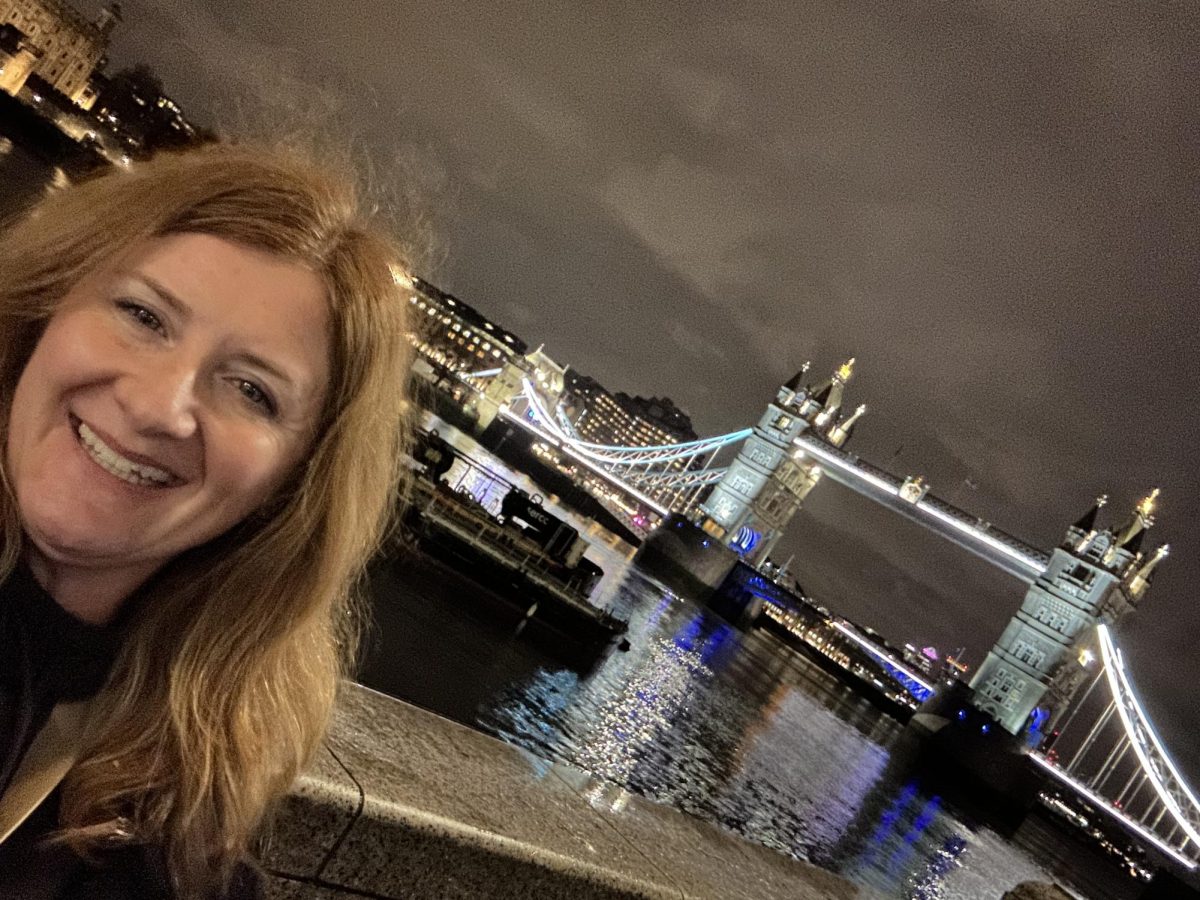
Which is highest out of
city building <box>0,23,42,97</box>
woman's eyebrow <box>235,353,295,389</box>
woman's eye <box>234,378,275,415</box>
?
city building <box>0,23,42,97</box>

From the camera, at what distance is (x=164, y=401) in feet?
3.47

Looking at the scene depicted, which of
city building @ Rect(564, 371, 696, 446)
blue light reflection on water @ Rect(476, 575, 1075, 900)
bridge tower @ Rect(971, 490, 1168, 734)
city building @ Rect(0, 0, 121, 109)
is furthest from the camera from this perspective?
city building @ Rect(564, 371, 696, 446)

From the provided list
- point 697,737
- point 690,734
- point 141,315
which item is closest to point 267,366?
point 141,315

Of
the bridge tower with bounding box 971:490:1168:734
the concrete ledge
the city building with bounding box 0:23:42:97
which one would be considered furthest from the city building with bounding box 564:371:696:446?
the concrete ledge

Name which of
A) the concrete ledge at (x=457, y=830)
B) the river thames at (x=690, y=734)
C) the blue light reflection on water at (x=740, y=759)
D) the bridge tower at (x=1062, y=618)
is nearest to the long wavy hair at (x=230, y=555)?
the concrete ledge at (x=457, y=830)

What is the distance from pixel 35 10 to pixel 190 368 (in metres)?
48.4

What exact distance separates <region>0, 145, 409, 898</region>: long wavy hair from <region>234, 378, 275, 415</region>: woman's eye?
8cm

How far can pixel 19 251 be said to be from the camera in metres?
1.20

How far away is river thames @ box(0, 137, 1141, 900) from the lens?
11023 millimetres

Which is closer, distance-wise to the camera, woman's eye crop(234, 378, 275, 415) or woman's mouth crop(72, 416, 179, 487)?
woman's mouth crop(72, 416, 179, 487)

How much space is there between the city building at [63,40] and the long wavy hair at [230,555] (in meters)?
45.0

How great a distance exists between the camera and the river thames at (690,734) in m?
11.0

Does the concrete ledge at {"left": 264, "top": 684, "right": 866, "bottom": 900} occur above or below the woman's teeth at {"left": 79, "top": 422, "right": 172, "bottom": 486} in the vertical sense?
below

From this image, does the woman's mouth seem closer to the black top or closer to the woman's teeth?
the woman's teeth
